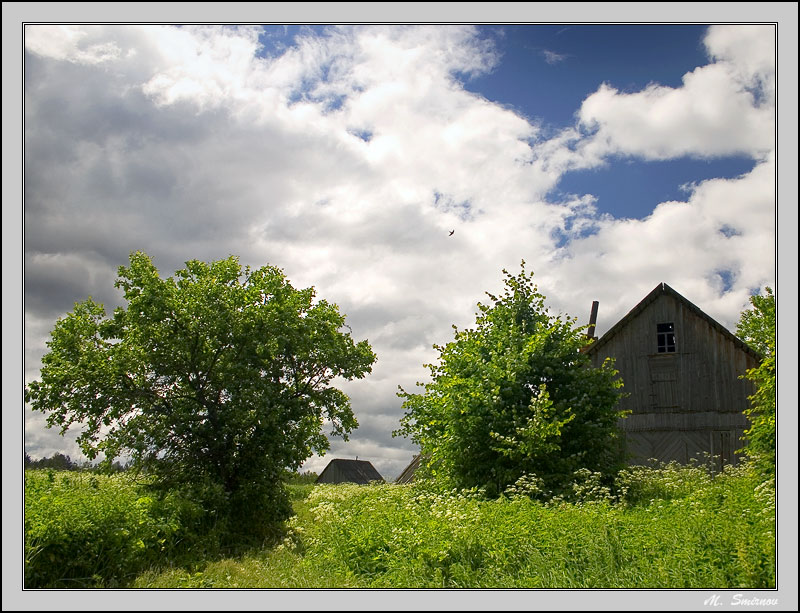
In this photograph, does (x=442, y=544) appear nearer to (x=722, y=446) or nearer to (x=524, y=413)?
(x=524, y=413)

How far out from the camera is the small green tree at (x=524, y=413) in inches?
628

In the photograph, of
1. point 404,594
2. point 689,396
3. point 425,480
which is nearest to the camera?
point 404,594

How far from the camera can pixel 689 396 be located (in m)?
22.9

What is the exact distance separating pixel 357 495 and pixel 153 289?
882 centimetres

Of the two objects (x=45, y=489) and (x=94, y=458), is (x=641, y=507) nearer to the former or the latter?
(x=45, y=489)

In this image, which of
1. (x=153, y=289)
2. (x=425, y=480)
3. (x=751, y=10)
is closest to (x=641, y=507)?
(x=425, y=480)

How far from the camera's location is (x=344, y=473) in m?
44.3

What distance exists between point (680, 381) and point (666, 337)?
1.71 metres

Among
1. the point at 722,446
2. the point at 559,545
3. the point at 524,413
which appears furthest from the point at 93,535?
the point at 722,446

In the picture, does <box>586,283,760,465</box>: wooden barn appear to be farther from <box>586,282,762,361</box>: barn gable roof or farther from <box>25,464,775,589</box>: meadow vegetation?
<box>25,464,775,589</box>: meadow vegetation

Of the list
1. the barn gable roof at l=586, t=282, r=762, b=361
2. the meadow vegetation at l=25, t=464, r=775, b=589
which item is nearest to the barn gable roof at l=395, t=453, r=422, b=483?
the barn gable roof at l=586, t=282, r=762, b=361

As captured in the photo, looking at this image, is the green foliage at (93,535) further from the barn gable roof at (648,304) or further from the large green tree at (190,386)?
the barn gable roof at (648,304)

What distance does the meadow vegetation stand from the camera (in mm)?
8814

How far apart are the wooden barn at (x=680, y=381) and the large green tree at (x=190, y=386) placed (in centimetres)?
1240
